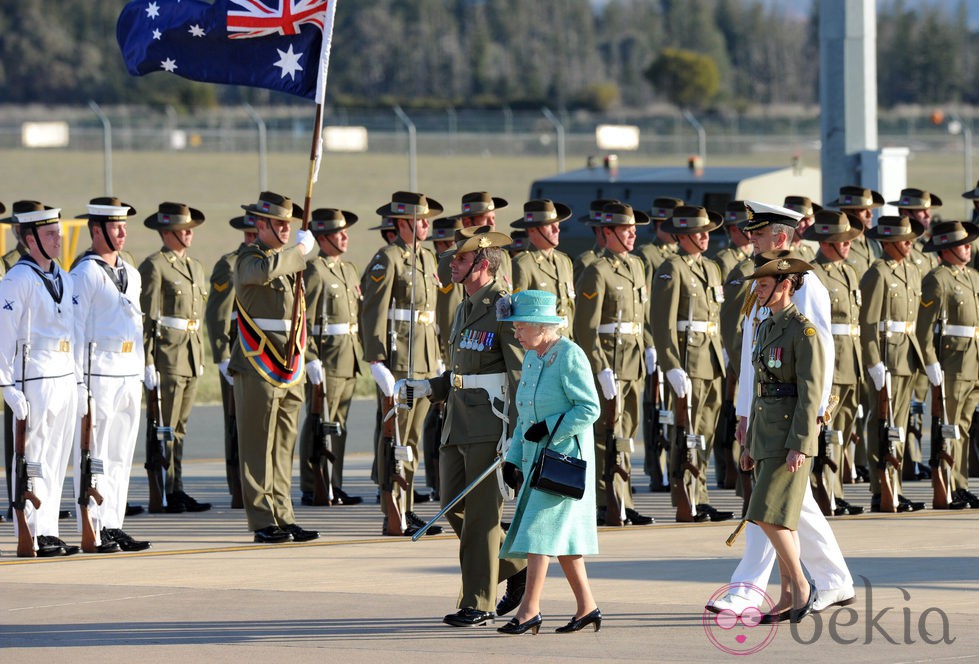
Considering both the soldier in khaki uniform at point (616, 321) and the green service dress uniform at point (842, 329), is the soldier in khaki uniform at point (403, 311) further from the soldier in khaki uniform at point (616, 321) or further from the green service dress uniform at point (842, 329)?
the green service dress uniform at point (842, 329)

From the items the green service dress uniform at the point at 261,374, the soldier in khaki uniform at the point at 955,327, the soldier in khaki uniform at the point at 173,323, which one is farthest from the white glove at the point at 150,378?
the soldier in khaki uniform at the point at 955,327

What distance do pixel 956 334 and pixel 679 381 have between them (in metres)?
1.97

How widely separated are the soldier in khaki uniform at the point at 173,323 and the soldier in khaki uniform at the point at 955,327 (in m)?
4.96

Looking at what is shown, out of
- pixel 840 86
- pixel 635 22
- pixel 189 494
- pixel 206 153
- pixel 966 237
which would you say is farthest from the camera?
pixel 635 22

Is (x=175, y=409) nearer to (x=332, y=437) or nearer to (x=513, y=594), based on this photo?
(x=332, y=437)

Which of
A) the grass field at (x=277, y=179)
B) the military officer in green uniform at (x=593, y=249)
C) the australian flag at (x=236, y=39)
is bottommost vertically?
the military officer in green uniform at (x=593, y=249)

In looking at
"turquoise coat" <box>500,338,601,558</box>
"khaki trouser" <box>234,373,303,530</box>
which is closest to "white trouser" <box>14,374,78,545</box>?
"khaki trouser" <box>234,373,303,530</box>

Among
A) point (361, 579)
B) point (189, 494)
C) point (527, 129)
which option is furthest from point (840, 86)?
point (527, 129)

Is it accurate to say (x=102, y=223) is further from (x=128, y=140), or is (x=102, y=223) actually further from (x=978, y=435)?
(x=128, y=140)

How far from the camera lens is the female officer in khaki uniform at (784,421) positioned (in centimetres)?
836

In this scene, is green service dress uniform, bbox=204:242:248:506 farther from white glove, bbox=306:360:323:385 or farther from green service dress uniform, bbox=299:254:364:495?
white glove, bbox=306:360:323:385

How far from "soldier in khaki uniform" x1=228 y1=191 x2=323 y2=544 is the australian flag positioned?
76 centimetres

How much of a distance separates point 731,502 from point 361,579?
12.0 ft

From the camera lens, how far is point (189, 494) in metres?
13.3
